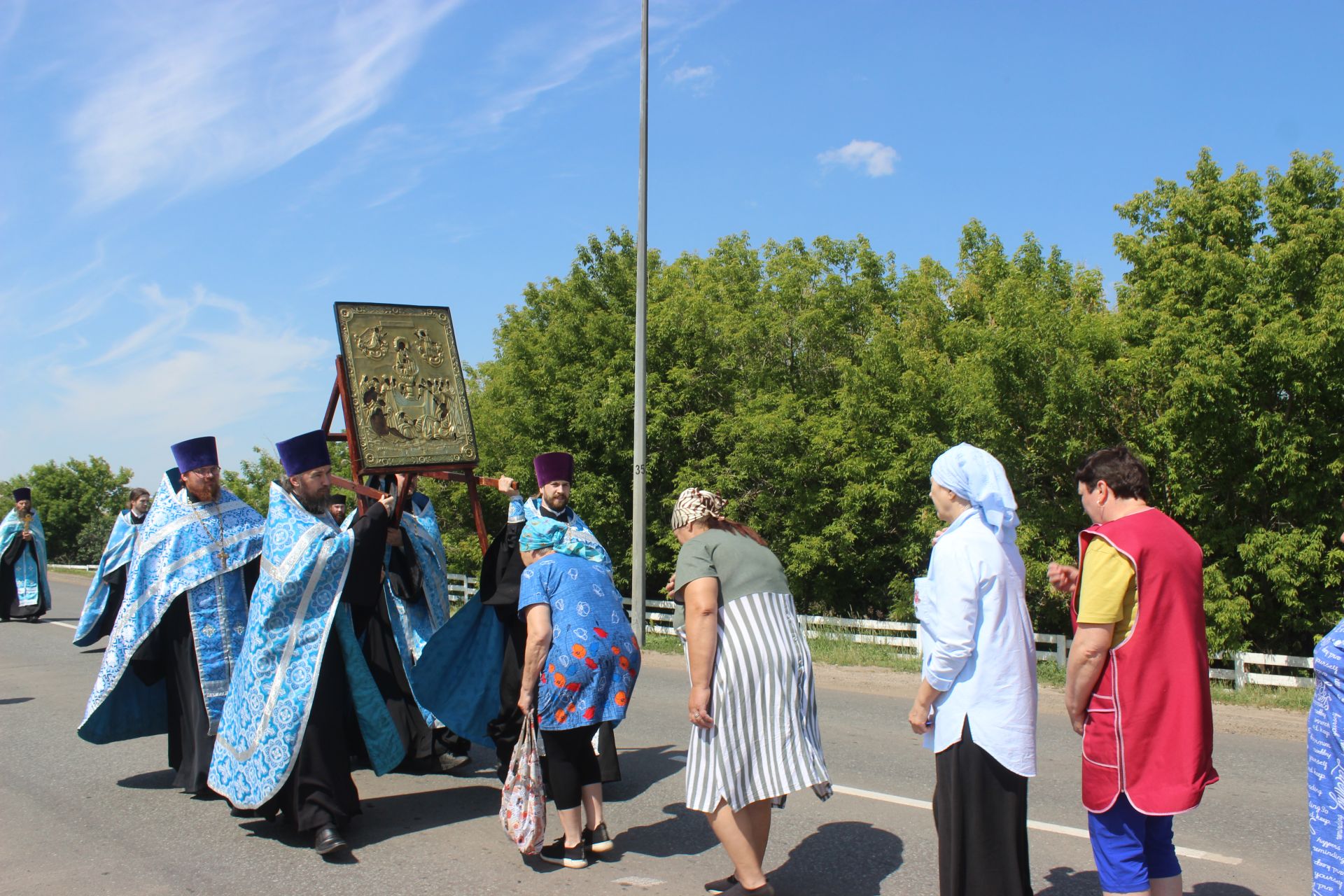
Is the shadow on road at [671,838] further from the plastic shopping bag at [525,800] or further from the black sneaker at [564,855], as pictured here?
the plastic shopping bag at [525,800]

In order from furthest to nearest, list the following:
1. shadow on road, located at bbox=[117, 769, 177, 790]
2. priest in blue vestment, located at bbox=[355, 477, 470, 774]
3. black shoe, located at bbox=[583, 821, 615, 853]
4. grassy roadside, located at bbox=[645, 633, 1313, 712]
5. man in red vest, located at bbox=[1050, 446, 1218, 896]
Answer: grassy roadside, located at bbox=[645, 633, 1313, 712] < shadow on road, located at bbox=[117, 769, 177, 790] < priest in blue vestment, located at bbox=[355, 477, 470, 774] < black shoe, located at bbox=[583, 821, 615, 853] < man in red vest, located at bbox=[1050, 446, 1218, 896]

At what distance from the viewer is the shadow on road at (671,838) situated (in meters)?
5.35

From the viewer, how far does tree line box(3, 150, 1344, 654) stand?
38.5 ft

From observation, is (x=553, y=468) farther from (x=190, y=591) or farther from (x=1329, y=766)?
(x=1329, y=766)

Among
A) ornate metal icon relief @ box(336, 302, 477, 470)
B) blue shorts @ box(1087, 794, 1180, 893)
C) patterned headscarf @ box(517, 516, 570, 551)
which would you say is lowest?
blue shorts @ box(1087, 794, 1180, 893)

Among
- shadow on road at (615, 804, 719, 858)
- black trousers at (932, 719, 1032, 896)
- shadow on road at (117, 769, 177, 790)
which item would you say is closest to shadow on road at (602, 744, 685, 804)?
shadow on road at (615, 804, 719, 858)

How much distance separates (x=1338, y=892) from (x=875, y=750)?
4689 mm

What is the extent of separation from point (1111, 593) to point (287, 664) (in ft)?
13.0

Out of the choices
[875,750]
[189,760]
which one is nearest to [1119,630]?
[875,750]

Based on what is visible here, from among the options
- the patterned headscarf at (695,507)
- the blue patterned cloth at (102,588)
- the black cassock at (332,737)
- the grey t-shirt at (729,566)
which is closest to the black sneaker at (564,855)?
the black cassock at (332,737)

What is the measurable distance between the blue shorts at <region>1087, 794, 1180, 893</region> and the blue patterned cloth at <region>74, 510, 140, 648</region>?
7468mm

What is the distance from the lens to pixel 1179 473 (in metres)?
12.5

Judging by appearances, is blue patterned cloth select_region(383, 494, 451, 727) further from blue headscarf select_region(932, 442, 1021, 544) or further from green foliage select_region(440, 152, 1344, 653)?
green foliage select_region(440, 152, 1344, 653)

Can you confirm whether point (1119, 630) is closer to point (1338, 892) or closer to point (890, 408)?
point (1338, 892)
